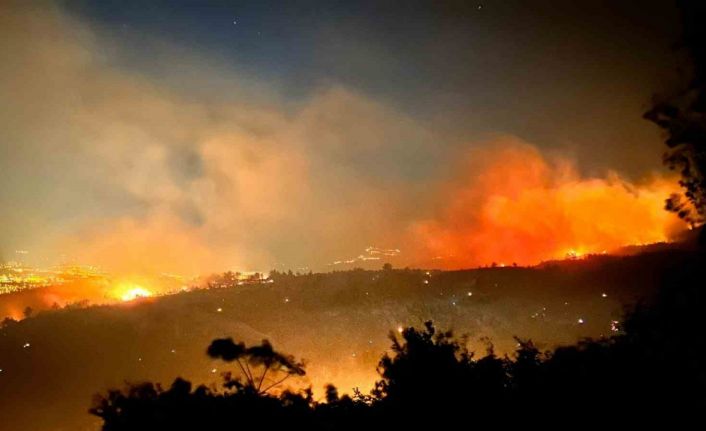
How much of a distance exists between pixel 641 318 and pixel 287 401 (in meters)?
10.5

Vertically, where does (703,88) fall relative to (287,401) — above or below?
above

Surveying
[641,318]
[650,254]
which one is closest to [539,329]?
[650,254]

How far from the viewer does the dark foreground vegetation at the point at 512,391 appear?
28.7ft

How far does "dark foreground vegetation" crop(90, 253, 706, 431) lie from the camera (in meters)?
8.74

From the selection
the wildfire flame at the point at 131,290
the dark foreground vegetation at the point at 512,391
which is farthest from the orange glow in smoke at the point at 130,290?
the dark foreground vegetation at the point at 512,391

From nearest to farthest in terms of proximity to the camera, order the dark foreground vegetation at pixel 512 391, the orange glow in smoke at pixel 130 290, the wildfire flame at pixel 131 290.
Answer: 1. the dark foreground vegetation at pixel 512 391
2. the orange glow in smoke at pixel 130 290
3. the wildfire flame at pixel 131 290

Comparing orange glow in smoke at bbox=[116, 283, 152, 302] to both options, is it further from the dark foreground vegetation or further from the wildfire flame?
the dark foreground vegetation

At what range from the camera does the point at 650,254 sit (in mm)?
47781

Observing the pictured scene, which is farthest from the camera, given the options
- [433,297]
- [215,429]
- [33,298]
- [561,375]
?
[33,298]

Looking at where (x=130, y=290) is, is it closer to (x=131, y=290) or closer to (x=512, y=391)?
(x=131, y=290)

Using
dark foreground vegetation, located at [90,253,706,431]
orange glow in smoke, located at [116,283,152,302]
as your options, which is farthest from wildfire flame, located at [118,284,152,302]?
dark foreground vegetation, located at [90,253,706,431]

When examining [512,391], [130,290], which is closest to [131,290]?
[130,290]

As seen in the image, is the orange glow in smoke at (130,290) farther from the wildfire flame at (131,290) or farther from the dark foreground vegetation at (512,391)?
the dark foreground vegetation at (512,391)

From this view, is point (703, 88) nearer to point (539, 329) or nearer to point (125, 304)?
point (539, 329)
